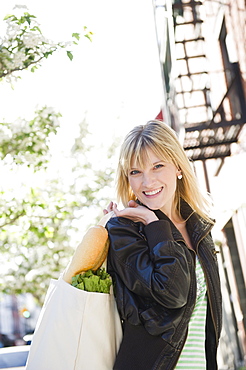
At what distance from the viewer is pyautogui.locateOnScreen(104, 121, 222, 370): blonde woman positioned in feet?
8.89

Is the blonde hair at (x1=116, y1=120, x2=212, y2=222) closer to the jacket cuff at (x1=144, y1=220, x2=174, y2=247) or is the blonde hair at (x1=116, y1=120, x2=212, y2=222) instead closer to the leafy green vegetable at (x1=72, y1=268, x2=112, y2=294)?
the jacket cuff at (x1=144, y1=220, x2=174, y2=247)

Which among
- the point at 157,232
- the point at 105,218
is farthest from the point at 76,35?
the point at 157,232

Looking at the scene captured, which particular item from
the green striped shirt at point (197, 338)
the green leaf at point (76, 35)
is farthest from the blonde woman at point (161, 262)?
the green leaf at point (76, 35)

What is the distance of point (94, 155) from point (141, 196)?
13.2 metres

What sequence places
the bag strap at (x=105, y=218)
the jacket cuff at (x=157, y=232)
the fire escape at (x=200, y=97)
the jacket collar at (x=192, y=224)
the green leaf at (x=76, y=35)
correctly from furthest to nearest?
the fire escape at (x=200, y=97)
the green leaf at (x=76, y=35)
the jacket collar at (x=192, y=224)
the bag strap at (x=105, y=218)
the jacket cuff at (x=157, y=232)

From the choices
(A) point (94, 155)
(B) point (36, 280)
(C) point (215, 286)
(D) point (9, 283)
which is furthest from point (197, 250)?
(D) point (9, 283)

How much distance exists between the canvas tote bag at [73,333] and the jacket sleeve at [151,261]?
0.54 feet

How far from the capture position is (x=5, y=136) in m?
7.23

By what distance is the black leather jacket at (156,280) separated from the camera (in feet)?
8.79

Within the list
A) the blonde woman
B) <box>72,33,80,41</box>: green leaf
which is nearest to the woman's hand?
the blonde woman

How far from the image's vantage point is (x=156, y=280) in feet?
8.79

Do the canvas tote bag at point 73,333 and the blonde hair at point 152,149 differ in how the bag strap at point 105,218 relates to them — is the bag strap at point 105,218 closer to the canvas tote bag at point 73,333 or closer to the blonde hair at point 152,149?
the blonde hair at point 152,149

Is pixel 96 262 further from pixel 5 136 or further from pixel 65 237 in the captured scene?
pixel 65 237

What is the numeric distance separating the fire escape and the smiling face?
6524mm
